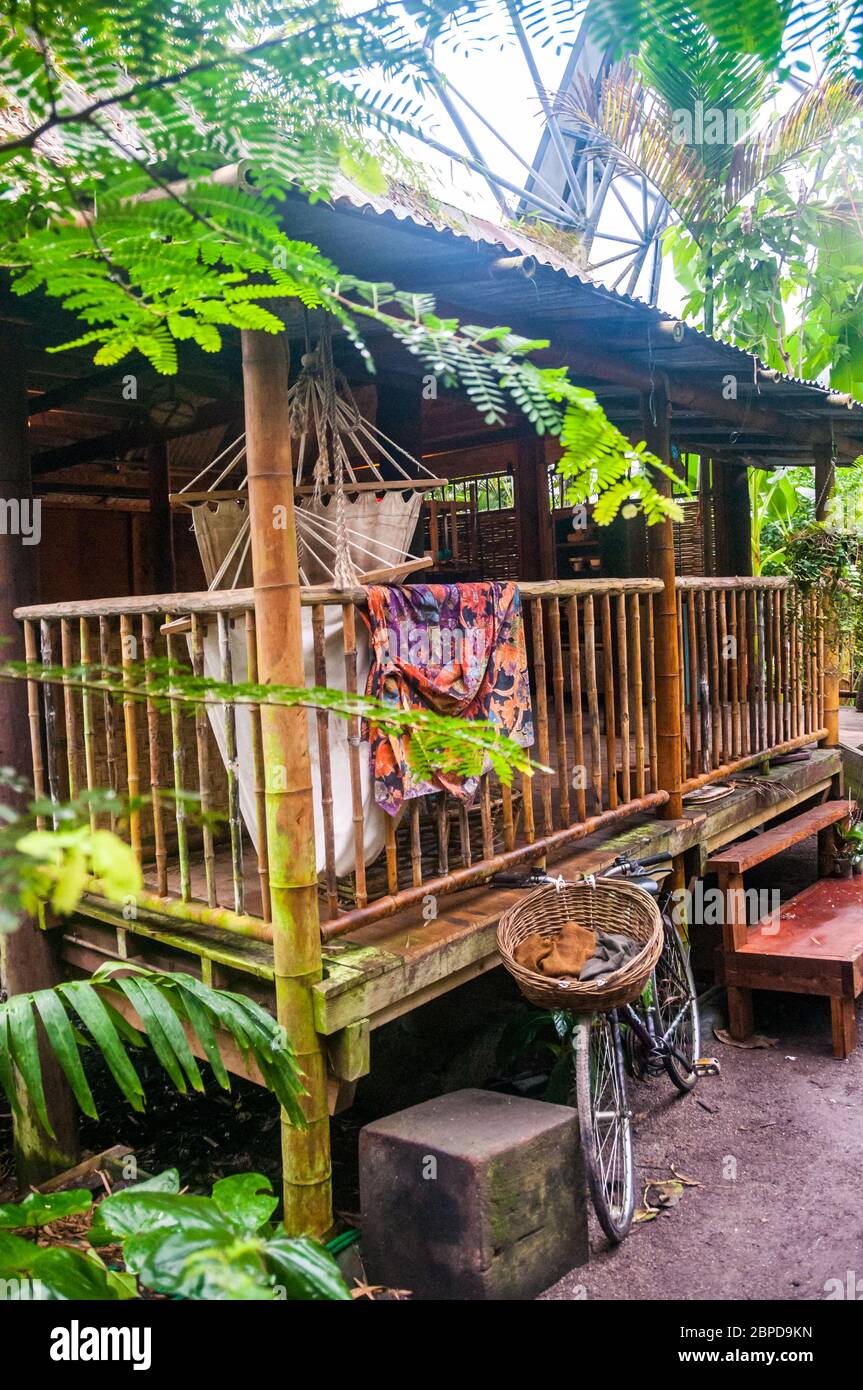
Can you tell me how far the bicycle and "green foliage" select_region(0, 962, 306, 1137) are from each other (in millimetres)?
1444

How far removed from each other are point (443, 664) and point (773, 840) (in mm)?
3192

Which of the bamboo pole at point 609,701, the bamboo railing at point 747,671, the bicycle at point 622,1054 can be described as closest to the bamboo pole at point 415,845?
the bicycle at point 622,1054

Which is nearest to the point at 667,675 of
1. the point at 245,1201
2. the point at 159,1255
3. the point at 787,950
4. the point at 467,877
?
the point at 787,950

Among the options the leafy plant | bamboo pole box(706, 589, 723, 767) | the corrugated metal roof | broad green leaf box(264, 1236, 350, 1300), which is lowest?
broad green leaf box(264, 1236, 350, 1300)

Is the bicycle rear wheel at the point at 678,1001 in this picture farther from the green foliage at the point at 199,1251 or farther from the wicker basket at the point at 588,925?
the green foliage at the point at 199,1251

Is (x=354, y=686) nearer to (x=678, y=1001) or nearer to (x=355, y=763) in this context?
(x=355, y=763)

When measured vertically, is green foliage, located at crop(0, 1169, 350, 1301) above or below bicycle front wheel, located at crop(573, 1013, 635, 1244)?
above

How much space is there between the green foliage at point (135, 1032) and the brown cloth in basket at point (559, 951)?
134 centimetres

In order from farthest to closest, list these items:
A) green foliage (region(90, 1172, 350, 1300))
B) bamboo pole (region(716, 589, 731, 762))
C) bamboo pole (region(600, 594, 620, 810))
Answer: bamboo pole (region(716, 589, 731, 762)) → bamboo pole (region(600, 594, 620, 810)) → green foliage (region(90, 1172, 350, 1300))

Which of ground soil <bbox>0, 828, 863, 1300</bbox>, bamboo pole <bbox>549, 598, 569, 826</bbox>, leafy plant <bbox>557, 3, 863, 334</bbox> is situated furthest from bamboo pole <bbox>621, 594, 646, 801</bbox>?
leafy plant <bbox>557, 3, 863, 334</bbox>

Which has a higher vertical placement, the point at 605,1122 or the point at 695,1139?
the point at 605,1122

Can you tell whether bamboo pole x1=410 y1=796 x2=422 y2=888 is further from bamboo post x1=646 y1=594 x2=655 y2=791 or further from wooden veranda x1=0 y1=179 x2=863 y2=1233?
bamboo post x1=646 y1=594 x2=655 y2=791

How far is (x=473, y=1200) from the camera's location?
3.27 metres

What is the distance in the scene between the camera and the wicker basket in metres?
3.77
